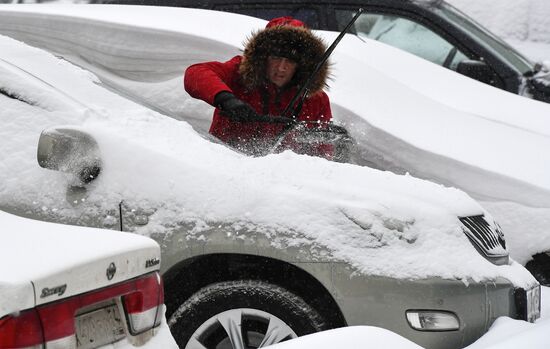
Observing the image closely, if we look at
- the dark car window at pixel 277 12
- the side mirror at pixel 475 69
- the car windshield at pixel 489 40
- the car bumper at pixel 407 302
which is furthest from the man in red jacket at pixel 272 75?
the car windshield at pixel 489 40

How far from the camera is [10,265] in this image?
2186 mm

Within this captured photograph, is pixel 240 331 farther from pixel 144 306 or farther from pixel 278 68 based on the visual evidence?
pixel 278 68

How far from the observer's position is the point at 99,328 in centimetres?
248

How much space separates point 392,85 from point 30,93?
9.71 feet

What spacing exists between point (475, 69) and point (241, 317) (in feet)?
13.3

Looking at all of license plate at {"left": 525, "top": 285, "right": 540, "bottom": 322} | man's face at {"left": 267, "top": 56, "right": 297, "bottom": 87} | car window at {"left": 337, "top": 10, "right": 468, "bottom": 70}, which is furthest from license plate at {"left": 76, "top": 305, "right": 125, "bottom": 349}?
car window at {"left": 337, "top": 10, "right": 468, "bottom": 70}

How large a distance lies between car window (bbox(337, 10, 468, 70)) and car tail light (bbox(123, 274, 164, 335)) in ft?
17.4

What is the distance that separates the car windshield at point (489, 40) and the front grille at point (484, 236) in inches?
146

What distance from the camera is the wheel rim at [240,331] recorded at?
11.7 ft

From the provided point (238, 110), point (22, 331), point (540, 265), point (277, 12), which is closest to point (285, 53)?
point (238, 110)

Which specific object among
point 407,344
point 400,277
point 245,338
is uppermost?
point 407,344

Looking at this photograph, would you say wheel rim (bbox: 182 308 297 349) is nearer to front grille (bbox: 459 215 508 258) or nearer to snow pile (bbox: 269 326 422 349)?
front grille (bbox: 459 215 508 258)

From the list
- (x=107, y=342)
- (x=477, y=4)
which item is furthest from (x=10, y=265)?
(x=477, y=4)

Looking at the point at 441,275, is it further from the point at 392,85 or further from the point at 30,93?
the point at 392,85
